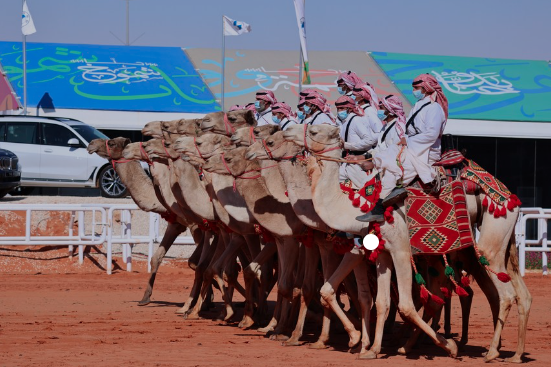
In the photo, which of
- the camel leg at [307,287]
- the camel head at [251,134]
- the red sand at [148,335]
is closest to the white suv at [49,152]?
the red sand at [148,335]

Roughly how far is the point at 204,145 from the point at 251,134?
3.11 ft

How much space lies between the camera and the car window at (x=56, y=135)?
24.0 m

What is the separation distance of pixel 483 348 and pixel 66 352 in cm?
446

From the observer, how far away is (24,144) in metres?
24.1

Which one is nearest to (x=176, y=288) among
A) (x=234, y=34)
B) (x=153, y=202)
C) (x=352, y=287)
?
(x=153, y=202)

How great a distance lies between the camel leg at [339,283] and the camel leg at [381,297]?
239 millimetres

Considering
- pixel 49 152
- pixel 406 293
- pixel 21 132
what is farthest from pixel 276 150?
pixel 21 132

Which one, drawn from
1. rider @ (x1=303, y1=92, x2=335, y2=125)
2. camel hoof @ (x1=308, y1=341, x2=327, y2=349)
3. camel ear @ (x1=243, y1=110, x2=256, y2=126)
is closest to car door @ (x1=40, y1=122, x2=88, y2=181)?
rider @ (x1=303, y1=92, x2=335, y2=125)

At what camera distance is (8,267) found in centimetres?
1988

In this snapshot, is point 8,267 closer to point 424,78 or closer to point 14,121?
point 14,121

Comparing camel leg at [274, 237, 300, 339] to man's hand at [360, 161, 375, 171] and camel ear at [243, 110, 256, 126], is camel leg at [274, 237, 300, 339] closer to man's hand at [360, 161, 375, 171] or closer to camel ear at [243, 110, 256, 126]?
man's hand at [360, 161, 375, 171]

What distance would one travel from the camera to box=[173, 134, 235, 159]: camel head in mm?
12688

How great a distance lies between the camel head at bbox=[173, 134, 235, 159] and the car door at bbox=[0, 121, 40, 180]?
11958 mm

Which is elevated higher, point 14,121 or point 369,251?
point 14,121
